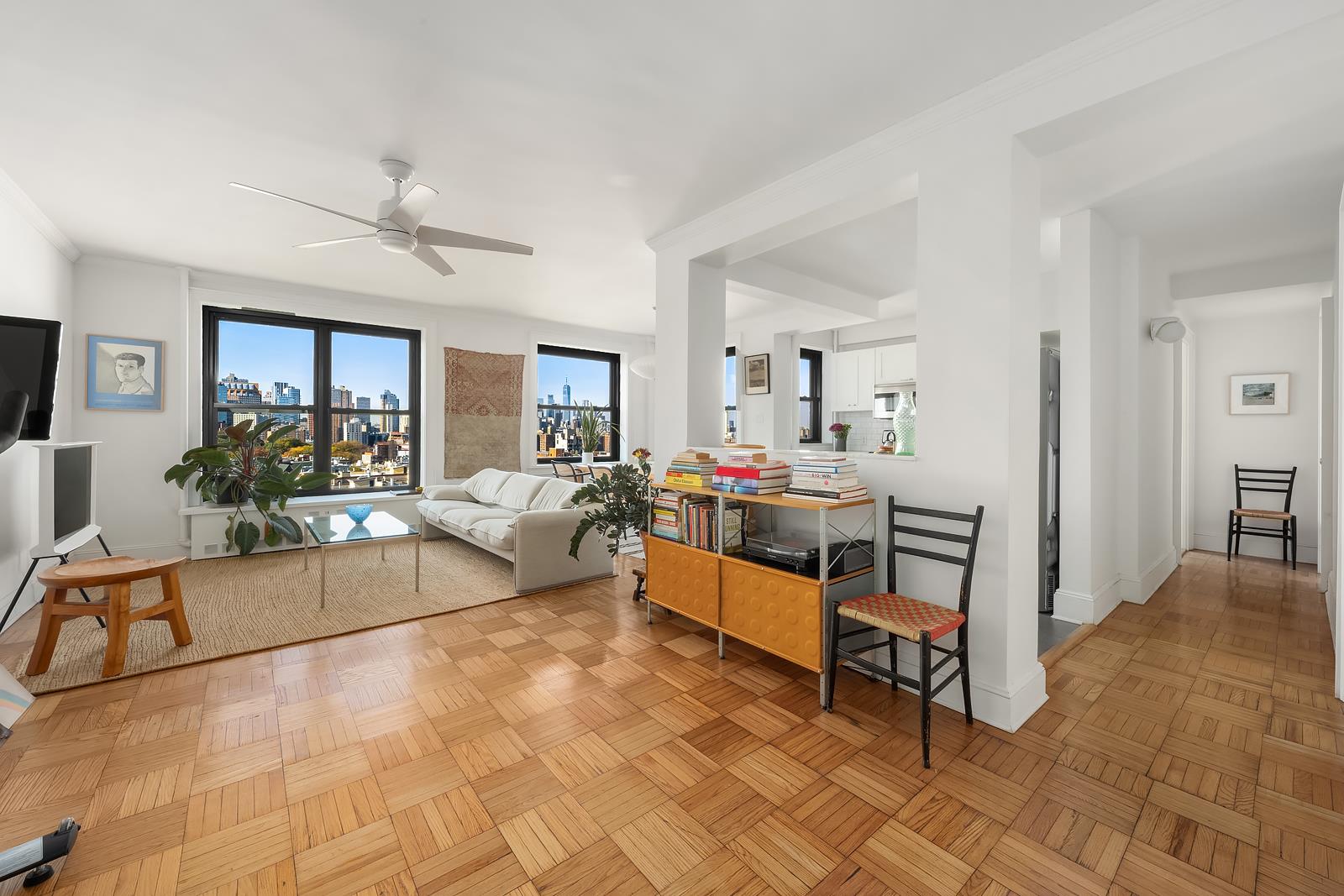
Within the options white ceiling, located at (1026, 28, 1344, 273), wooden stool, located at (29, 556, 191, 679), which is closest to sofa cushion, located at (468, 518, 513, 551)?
wooden stool, located at (29, 556, 191, 679)

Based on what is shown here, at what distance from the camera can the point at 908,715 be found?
233cm

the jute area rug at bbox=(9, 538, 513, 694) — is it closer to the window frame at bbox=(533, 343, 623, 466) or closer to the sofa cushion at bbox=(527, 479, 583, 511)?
the sofa cushion at bbox=(527, 479, 583, 511)

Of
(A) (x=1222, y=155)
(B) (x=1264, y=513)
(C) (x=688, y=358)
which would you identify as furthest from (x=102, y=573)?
(B) (x=1264, y=513)

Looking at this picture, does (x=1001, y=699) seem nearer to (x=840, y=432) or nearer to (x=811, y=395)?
(x=840, y=432)

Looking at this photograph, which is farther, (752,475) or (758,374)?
(758,374)

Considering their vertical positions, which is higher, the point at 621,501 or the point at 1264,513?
the point at 621,501

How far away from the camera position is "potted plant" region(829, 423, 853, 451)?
7051 mm

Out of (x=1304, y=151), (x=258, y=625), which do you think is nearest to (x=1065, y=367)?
(x=1304, y=151)

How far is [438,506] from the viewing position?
18.1 feet

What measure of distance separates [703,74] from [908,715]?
275 centimetres

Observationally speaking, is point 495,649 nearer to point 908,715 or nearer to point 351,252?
point 908,715

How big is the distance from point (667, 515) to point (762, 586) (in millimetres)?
826

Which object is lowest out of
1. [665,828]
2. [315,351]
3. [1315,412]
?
[665,828]

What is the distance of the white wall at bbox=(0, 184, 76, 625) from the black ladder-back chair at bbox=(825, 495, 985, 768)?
15.0ft
